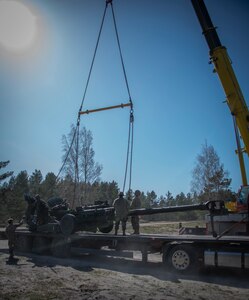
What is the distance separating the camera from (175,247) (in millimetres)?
10141

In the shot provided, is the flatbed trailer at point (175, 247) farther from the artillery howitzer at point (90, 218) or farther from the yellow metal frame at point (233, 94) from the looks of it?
the yellow metal frame at point (233, 94)

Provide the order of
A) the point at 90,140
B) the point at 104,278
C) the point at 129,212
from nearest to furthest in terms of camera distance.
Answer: the point at 104,278, the point at 129,212, the point at 90,140

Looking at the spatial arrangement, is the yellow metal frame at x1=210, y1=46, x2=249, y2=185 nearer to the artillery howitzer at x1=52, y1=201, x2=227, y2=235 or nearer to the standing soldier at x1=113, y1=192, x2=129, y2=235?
the artillery howitzer at x1=52, y1=201, x2=227, y2=235

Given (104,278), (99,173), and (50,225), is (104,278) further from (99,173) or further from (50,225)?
(99,173)

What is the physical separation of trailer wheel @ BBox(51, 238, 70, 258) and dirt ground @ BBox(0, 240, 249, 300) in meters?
1.18

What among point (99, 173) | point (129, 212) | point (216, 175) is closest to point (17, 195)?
point (99, 173)

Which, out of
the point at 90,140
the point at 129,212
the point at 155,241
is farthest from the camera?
the point at 90,140

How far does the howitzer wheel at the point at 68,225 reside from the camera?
13328mm

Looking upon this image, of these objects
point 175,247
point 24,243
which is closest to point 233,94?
point 175,247

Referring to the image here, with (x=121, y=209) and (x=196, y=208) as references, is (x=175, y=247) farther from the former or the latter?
(x=121, y=209)

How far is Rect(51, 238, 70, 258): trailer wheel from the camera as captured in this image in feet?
43.7

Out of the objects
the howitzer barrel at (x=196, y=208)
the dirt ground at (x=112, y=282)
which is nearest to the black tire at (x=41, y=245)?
the dirt ground at (x=112, y=282)

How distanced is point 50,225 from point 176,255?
6278mm

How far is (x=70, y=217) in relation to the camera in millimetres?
13453
